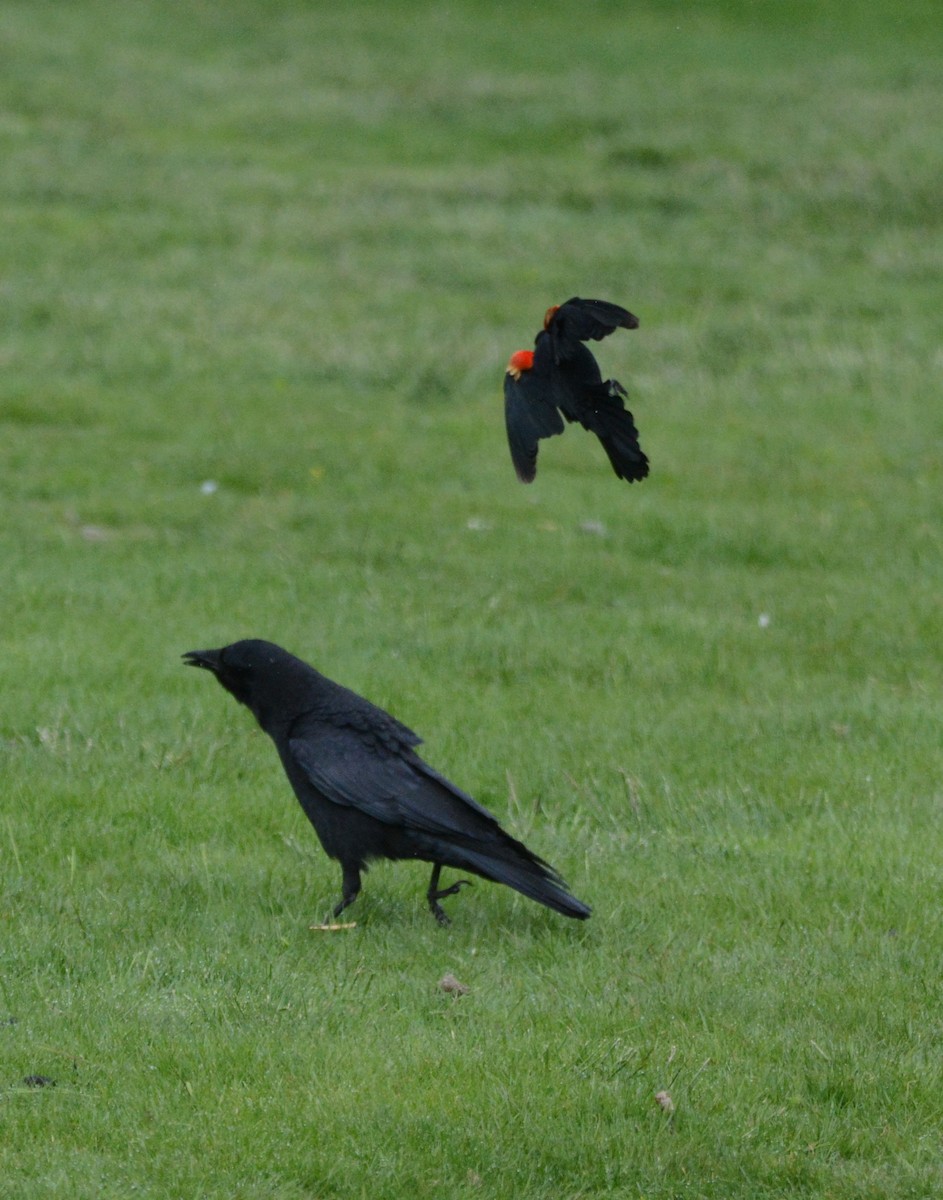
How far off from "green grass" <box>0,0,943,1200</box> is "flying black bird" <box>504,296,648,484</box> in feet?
5.12

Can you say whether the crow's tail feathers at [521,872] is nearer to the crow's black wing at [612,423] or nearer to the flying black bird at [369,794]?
the flying black bird at [369,794]

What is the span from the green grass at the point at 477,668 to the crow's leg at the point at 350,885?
0.14 metres

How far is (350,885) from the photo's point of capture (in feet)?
18.4

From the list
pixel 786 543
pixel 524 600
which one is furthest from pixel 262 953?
pixel 786 543

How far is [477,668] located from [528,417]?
341cm

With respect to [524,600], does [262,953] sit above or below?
below

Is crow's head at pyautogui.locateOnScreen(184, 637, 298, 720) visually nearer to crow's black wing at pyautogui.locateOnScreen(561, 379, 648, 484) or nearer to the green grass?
the green grass

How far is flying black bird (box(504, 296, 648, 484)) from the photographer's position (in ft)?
15.1

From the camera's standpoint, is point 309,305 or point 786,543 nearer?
point 786,543

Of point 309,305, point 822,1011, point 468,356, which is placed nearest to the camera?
point 822,1011

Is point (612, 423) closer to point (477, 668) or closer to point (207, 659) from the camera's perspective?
point (207, 659)

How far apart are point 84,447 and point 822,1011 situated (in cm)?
737

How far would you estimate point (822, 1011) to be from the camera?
4.93 m

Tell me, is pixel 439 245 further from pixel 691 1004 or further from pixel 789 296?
pixel 691 1004
